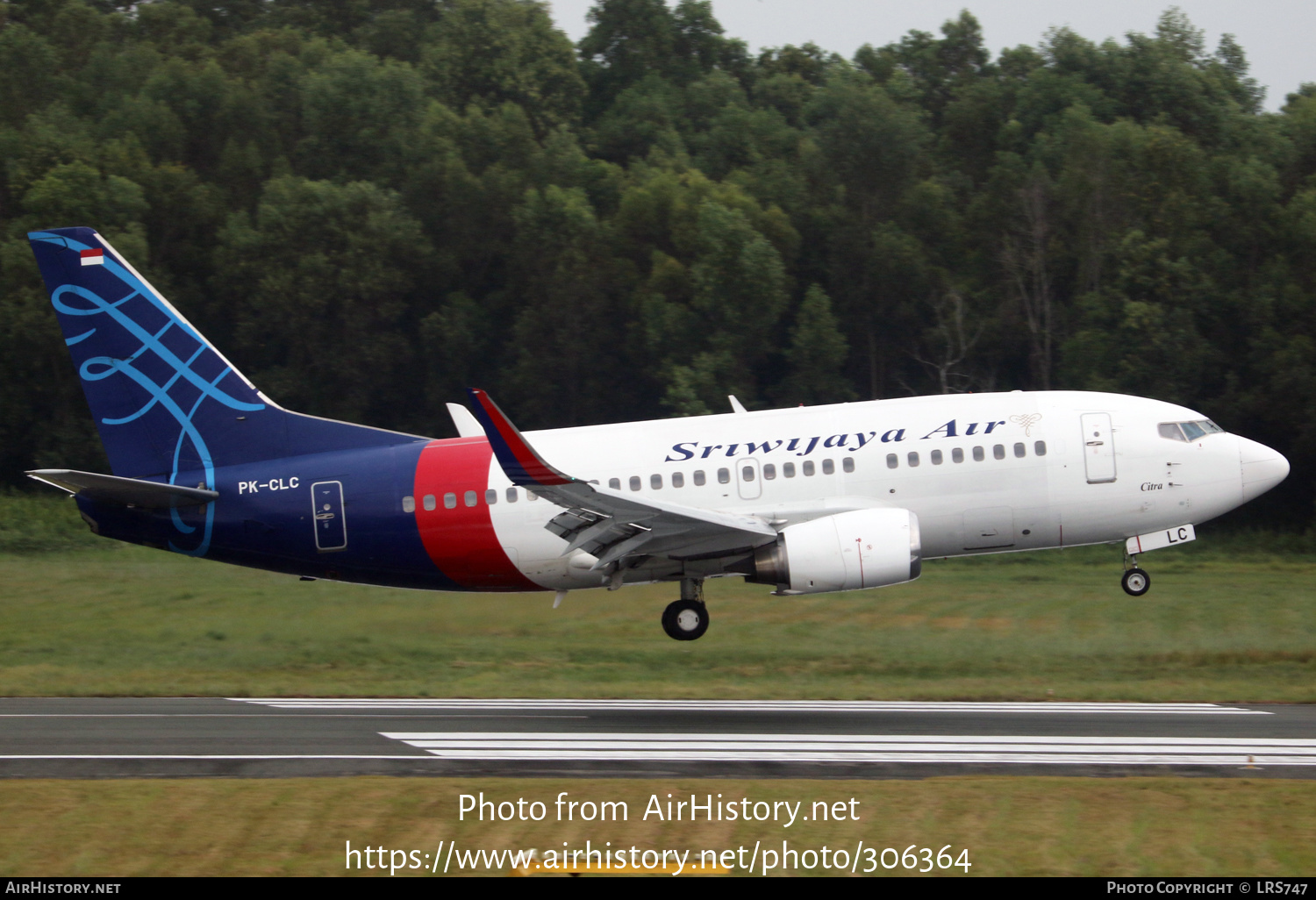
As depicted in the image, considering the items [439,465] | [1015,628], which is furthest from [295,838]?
[1015,628]

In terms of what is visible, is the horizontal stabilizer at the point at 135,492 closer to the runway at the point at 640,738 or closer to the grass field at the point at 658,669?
the runway at the point at 640,738

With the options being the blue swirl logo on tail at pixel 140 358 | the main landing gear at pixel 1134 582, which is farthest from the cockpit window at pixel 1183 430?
the blue swirl logo on tail at pixel 140 358

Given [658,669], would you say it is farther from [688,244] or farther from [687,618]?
[688,244]

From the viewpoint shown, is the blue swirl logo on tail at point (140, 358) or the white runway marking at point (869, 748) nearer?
the white runway marking at point (869, 748)

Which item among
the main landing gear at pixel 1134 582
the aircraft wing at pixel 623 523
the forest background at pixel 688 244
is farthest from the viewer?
the forest background at pixel 688 244

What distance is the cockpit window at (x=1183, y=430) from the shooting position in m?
27.2

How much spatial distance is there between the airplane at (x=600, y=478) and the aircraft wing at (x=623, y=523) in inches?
3.3

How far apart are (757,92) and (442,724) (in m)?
68.5

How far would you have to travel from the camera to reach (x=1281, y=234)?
2205 inches

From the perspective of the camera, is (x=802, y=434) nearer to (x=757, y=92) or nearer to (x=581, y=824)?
(x=581, y=824)

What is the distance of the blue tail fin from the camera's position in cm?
2742

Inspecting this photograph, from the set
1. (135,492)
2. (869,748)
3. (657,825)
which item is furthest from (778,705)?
(135,492)

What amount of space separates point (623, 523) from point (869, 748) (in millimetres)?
5972

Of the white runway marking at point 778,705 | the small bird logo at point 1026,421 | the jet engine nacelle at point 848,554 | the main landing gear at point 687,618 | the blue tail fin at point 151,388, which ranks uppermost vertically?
the blue tail fin at point 151,388
